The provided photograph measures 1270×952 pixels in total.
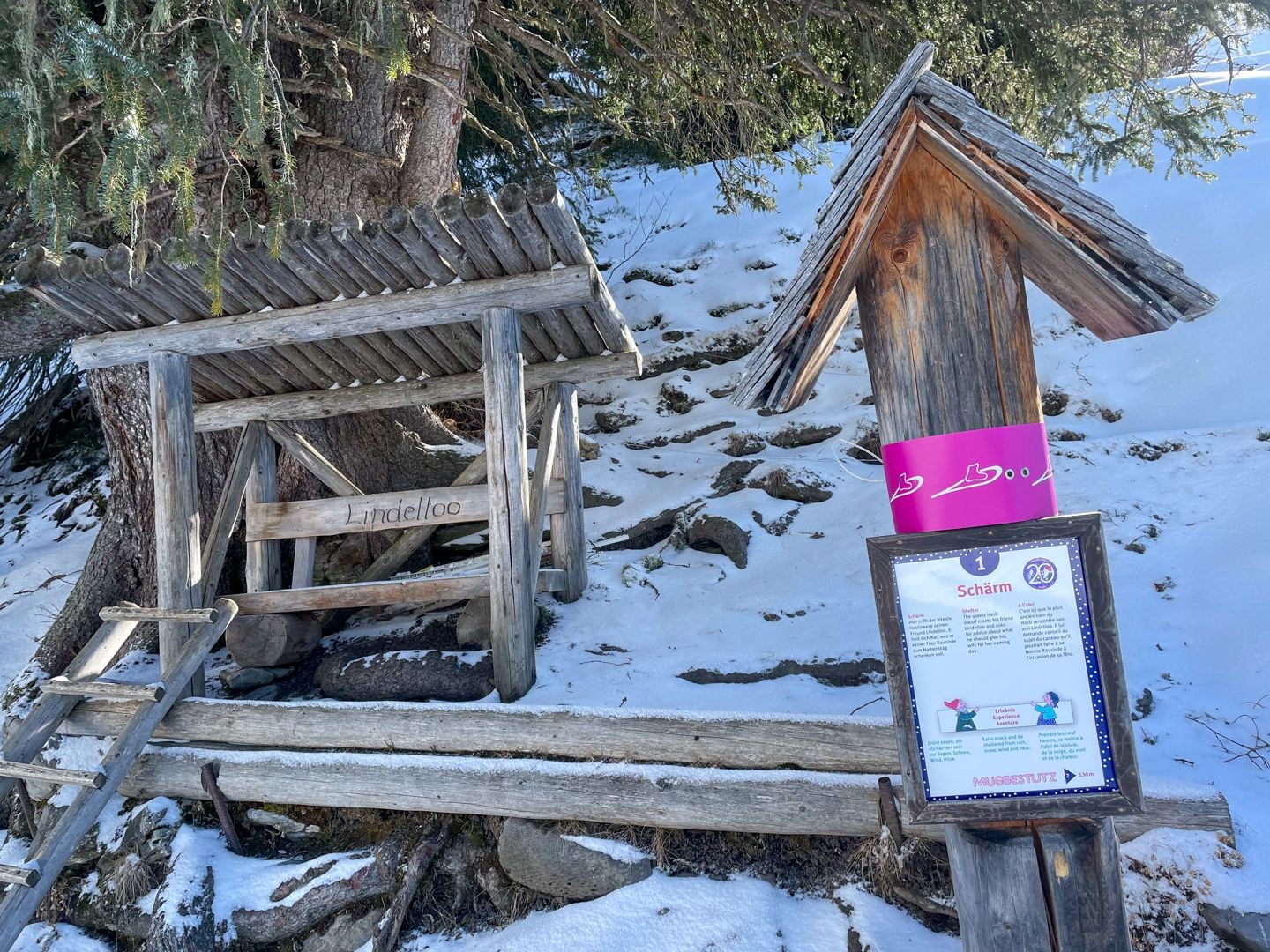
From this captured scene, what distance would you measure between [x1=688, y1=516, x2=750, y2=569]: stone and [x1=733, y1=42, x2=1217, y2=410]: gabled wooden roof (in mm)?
3640

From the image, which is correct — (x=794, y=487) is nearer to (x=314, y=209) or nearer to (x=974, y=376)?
(x=314, y=209)

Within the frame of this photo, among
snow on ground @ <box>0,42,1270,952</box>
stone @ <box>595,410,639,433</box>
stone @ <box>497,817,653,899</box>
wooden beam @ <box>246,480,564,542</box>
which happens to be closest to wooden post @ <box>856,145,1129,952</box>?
snow on ground @ <box>0,42,1270,952</box>

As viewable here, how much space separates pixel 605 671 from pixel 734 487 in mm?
2702

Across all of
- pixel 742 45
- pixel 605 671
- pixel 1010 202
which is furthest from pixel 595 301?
pixel 742 45

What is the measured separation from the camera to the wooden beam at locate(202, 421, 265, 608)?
5.09 metres

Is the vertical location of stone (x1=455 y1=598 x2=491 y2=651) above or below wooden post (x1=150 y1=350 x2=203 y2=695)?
below

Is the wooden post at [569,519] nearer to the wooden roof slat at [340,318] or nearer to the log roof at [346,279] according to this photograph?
the log roof at [346,279]

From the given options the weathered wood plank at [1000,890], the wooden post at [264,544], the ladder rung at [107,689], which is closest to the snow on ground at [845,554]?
the wooden post at [264,544]

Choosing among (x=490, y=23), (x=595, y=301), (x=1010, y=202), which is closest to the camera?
(x=1010, y=202)

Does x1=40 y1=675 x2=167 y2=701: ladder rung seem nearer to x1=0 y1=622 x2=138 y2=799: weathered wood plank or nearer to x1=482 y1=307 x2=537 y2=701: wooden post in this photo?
x1=0 y1=622 x2=138 y2=799: weathered wood plank

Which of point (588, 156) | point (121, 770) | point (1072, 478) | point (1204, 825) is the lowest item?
point (1204, 825)

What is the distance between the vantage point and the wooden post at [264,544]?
221 inches

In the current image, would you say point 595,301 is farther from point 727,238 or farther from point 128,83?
point 727,238

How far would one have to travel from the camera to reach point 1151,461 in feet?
20.4
